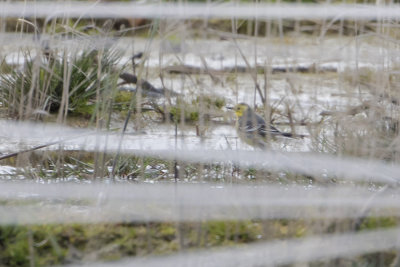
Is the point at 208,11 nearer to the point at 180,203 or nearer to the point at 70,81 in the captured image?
the point at 180,203

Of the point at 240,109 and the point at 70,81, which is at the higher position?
the point at 70,81

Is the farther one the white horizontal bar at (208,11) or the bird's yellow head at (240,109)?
the bird's yellow head at (240,109)

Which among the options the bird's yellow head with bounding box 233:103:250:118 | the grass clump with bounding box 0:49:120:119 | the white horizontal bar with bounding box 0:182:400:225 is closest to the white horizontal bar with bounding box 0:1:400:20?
the grass clump with bounding box 0:49:120:119

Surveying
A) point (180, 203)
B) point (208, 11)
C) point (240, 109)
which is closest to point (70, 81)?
Answer: point (240, 109)

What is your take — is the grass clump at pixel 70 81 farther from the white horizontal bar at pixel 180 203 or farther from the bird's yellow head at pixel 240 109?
the white horizontal bar at pixel 180 203

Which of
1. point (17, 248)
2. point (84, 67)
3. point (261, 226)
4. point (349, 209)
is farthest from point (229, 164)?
point (84, 67)

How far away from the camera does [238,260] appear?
2.10 metres

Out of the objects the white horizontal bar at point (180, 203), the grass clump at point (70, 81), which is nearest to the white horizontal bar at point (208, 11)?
the grass clump at point (70, 81)

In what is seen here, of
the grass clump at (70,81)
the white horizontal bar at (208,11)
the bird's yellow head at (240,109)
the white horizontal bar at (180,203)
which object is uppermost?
the white horizontal bar at (208,11)

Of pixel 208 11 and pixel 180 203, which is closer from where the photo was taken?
pixel 180 203

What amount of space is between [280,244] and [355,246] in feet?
0.75

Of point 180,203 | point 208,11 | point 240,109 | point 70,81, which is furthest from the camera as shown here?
point 70,81

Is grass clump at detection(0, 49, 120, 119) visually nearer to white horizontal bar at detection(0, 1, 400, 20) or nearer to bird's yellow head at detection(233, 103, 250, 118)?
white horizontal bar at detection(0, 1, 400, 20)

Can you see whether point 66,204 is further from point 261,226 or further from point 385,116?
point 385,116
